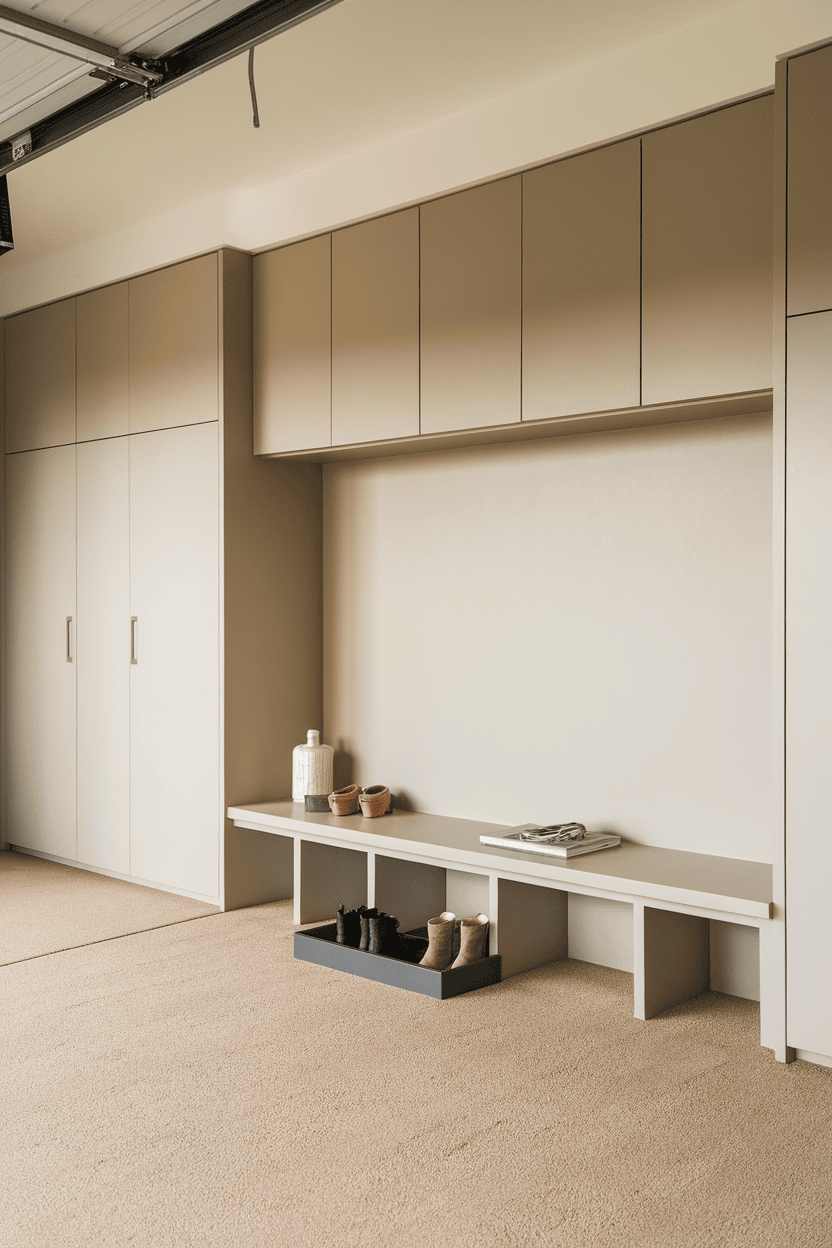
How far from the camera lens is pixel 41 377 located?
501cm

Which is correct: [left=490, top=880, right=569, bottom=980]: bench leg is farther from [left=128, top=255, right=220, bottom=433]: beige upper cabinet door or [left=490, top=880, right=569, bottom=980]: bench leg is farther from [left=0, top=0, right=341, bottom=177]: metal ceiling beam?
[left=0, top=0, right=341, bottom=177]: metal ceiling beam

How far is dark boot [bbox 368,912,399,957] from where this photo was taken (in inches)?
134

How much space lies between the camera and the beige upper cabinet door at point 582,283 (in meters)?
3.09

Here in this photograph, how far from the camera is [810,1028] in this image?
260 centimetres

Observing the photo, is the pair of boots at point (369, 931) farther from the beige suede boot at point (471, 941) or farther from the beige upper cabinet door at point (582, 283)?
the beige upper cabinet door at point (582, 283)

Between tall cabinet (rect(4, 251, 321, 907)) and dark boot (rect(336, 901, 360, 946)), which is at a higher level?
tall cabinet (rect(4, 251, 321, 907))

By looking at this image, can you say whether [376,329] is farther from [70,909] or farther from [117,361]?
[70,909]

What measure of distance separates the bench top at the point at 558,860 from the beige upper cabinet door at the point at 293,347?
1444 mm

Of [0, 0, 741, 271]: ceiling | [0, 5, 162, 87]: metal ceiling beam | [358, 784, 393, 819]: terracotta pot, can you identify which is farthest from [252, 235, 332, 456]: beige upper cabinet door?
[0, 5, 162, 87]: metal ceiling beam

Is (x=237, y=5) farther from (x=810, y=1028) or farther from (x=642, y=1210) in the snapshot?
(x=810, y=1028)

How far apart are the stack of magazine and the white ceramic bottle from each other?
37.3 inches

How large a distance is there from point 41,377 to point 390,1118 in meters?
3.90

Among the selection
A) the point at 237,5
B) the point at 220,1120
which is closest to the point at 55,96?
the point at 237,5

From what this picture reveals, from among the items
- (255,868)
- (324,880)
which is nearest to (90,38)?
(324,880)
